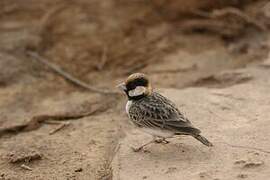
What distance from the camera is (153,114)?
19.9 feet

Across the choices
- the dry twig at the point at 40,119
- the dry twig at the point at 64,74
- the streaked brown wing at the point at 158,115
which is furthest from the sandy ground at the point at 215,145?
the dry twig at the point at 64,74

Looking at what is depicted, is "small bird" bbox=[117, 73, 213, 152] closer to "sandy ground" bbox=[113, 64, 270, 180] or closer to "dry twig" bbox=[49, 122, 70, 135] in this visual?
"sandy ground" bbox=[113, 64, 270, 180]

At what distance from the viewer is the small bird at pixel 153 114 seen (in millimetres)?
5836

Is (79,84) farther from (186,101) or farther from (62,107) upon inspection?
(186,101)

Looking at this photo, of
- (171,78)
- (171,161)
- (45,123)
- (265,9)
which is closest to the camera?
(171,161)

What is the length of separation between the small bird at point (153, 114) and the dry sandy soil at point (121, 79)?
8.7 inches

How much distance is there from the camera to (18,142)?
6.84m

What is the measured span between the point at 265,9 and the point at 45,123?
4.02 m

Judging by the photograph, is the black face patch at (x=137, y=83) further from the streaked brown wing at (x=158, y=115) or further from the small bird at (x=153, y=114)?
the streaked brown wing at (x=158, y=115)

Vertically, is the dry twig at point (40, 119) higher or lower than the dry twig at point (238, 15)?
lower

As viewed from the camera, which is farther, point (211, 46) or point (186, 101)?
point (211, 46)

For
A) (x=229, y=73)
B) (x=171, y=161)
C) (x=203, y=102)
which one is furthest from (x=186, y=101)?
(x=171, y=161)

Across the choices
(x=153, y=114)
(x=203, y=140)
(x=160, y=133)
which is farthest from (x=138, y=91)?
(x=203, y=140)

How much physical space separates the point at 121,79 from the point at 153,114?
259 centimetres
